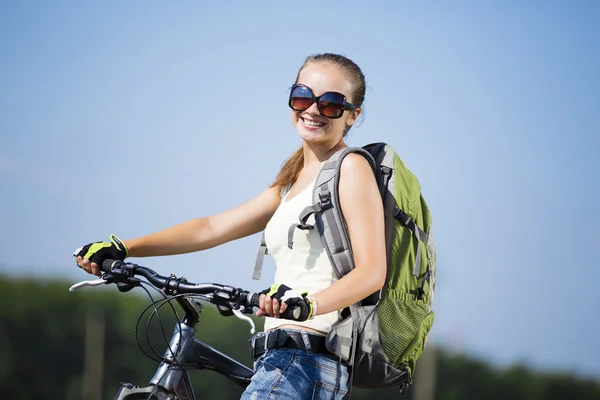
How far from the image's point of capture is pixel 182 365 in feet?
10.3

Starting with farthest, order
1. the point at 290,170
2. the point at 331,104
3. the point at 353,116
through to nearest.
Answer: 1. the point at 290,170
2. the point at 353,116
3. the point at 331,104

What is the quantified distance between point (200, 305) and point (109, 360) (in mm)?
11836

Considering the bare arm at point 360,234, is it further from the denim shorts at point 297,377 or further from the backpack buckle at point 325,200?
the denim shorts at point 297,377

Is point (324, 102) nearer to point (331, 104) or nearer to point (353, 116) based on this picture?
point (331, 104)

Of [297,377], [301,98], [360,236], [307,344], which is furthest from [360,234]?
[301,98]

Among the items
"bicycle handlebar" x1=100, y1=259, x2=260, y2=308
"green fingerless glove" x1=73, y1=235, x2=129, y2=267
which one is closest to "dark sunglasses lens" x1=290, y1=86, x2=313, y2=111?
"bicycle handlebar" x1=100, y1=259, x2=260, y2=308

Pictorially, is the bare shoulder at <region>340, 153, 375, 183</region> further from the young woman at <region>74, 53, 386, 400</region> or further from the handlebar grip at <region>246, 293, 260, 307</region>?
the handlebar grip at <region>246, 293, 260, 307</region>

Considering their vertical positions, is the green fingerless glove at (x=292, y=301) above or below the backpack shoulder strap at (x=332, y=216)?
below

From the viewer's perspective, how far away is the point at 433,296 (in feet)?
10.8

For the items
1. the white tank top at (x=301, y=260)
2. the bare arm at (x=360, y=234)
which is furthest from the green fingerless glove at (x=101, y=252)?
the bare arm at (x=360, y=234)

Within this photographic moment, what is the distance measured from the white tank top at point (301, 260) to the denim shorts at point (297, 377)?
12cm

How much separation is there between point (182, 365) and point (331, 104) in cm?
120

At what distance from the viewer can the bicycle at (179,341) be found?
2.81 metres

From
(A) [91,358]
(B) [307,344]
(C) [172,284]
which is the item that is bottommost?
(A) [91,358]
